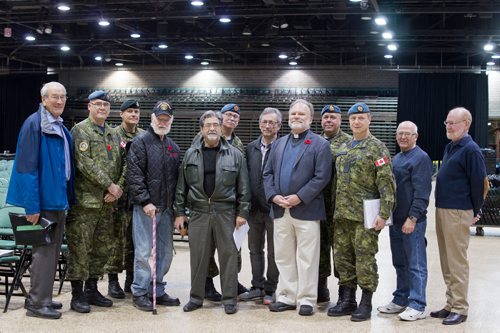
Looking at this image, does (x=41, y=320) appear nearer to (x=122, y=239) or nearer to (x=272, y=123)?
(x=122, y=239)

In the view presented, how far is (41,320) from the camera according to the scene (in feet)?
14.7

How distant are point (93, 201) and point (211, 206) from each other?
884mm

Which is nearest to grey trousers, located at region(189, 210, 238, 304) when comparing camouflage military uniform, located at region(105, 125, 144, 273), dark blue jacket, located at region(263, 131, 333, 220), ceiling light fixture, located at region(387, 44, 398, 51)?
dark blue jacket, located at region(263, 131, 333, 220)

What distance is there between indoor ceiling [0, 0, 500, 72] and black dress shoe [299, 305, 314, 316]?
7.98 m

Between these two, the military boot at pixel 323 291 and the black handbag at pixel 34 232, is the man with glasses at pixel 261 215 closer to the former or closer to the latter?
the military boot at pixel 323 291

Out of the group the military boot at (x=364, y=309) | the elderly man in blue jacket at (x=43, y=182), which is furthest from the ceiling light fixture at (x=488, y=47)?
the elderly man in blue jacket at (x=43, y=182)

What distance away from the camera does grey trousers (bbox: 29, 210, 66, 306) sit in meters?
4.52

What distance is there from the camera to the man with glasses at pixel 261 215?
5117 millimetres

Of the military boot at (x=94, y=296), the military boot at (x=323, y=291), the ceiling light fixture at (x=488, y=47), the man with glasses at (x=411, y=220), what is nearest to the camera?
the man with glasses at (x=411, y=220)

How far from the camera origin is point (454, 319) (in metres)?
4.49

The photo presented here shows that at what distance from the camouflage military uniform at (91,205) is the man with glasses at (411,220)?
217cm

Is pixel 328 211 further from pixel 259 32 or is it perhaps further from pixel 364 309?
pixel 259 32

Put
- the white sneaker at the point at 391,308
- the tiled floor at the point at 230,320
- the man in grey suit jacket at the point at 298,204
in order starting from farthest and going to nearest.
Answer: the white sneaker at the point at 391,308
the man in grey suit jacket at the point at 298,204
the tiled floor at the point at 230,320

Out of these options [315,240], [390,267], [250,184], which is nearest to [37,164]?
[250,184]
